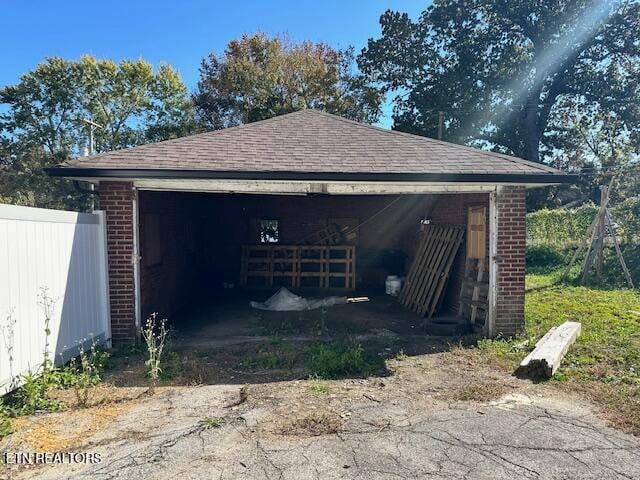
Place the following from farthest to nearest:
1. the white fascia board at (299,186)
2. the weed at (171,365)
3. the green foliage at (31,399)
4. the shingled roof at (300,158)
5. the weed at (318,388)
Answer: the white fascia board at (299,186)
the shingled roof at (300,158)
the weed at (171,365)
the weed at (318,388)
the green foliage at (31,399)

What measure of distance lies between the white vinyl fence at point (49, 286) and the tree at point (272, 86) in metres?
18.6

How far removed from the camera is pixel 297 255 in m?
13.0

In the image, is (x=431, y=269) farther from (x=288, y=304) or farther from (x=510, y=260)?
(x=288, y=304)

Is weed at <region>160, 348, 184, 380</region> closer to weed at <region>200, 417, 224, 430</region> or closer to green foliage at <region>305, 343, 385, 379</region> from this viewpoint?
weed at <region>200, 417, 224, 430</region>

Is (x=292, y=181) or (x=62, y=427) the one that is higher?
(x=292, y=181)

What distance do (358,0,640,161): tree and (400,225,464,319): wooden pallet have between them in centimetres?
1478

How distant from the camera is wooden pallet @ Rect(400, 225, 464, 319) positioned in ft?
29.3

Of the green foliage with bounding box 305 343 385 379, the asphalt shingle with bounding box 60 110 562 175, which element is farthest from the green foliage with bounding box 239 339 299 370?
the asphalt shingle with bounding box 60 110 562 175

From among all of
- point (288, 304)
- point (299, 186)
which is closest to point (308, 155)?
point (299, 186)

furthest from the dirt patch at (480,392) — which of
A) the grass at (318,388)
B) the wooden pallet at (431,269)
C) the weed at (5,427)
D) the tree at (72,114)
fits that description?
the tree at (72,114)

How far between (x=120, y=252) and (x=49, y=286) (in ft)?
4.86

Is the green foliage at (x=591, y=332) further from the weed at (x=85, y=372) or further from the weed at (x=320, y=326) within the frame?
the weed at (x=85, y=372)

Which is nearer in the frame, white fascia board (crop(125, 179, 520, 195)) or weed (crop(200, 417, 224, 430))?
weed (crop(200, 417, 224, 430))

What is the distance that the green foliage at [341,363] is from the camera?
546 cm
